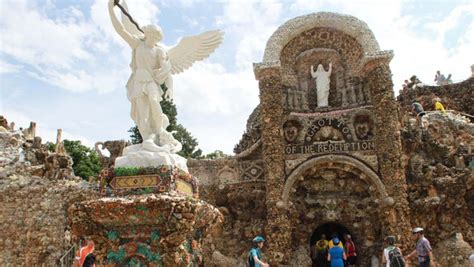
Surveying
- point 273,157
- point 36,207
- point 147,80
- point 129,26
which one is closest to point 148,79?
point 147,80

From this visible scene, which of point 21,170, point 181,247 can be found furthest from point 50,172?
point 181,247

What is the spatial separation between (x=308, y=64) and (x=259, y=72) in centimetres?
219

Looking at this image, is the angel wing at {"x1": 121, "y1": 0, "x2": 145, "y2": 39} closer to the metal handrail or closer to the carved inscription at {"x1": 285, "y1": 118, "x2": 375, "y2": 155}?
the carved inscription at {"x1": 285, "y1": 118, "x2": 375, "y2": 155}

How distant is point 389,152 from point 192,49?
7550 millimetres

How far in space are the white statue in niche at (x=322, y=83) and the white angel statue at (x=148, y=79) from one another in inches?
326

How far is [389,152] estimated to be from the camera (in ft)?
38.5

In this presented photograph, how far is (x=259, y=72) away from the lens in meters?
12.9

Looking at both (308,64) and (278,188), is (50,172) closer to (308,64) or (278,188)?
(278,188)

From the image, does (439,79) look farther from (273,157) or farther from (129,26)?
(129,26)

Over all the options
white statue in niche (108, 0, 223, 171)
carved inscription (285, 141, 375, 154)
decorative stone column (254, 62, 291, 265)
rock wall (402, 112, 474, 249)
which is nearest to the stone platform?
→ white statue in niche (108, 0, 223, 171)

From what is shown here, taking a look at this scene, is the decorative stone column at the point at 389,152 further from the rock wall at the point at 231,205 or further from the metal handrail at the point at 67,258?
the metal handrail at the point at 67,258

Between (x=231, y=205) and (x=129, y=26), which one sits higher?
(x=129, y=26)

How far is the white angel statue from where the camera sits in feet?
17.9

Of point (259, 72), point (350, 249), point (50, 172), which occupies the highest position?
point (259, 72)
